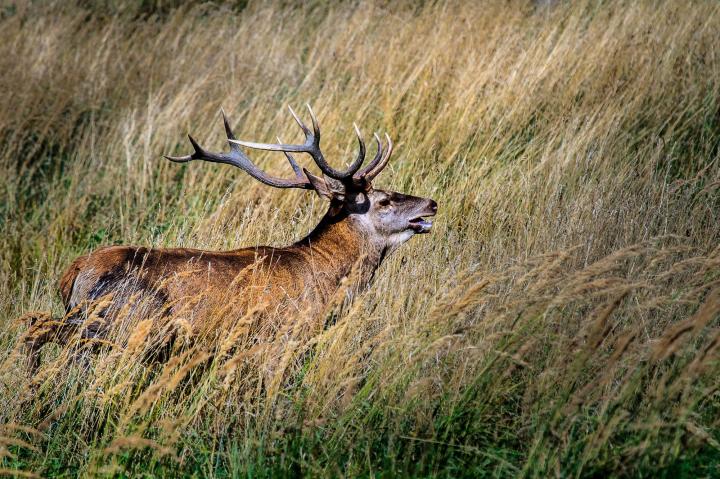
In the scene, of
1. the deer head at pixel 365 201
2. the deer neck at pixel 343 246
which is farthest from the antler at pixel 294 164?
the deer neck at pixel 343 246

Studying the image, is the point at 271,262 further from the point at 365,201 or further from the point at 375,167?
the point at 375,167

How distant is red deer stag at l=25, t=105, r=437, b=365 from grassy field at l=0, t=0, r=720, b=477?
223 mm

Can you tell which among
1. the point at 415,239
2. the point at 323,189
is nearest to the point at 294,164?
the point at 323,189

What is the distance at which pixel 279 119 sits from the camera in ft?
26.2

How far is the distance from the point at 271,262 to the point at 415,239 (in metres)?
1.30

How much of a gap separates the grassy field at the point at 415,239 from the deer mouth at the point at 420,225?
0.09m

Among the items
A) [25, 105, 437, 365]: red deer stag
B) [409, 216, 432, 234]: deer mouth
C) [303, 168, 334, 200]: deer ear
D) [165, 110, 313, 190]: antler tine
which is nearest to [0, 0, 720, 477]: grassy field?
[409, 216, 432, 234]: deer mouth

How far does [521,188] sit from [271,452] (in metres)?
3.29

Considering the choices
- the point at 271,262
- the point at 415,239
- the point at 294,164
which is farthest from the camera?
the point at 294,164

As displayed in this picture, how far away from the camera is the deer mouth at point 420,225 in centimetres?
609

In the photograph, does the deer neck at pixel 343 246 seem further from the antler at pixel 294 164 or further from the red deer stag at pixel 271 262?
the antler at pixel 294 164

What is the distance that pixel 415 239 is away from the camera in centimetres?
623

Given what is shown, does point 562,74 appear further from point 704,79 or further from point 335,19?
point 335,19

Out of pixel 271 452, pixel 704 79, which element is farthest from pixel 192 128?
pixel 271 452
